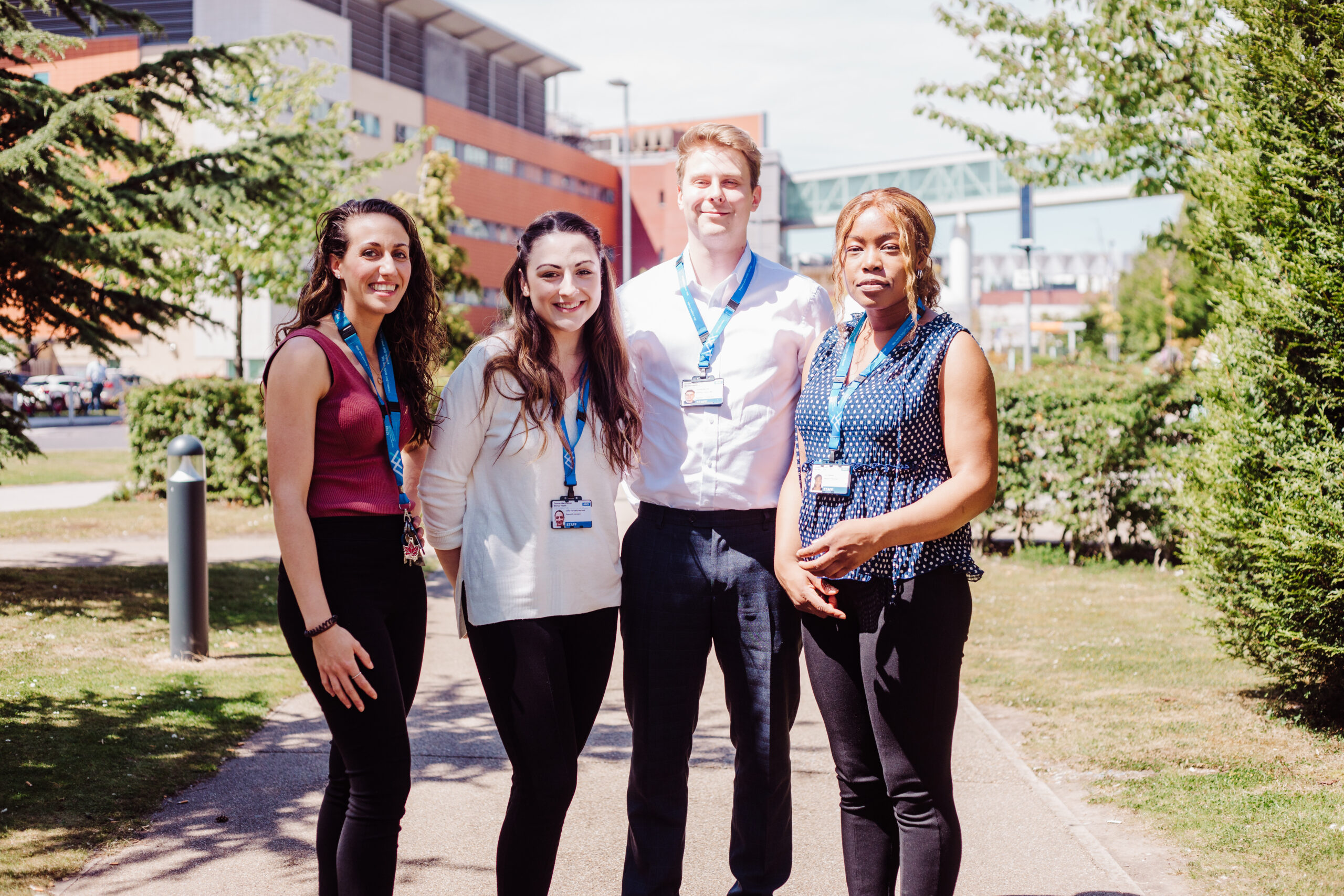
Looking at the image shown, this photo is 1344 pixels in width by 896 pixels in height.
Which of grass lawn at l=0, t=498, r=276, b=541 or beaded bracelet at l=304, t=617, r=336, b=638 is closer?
beaded bracelet at l=304, t=617, r=336, b=638

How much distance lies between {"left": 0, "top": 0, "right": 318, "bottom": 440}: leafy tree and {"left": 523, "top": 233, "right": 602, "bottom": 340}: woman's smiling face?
5.35m

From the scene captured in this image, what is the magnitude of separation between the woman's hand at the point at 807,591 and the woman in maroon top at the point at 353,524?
97 cm

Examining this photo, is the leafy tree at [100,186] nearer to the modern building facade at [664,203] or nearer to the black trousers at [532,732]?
the black trousers at [532,732]

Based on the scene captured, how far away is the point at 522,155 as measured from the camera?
57562mm

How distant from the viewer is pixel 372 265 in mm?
2971

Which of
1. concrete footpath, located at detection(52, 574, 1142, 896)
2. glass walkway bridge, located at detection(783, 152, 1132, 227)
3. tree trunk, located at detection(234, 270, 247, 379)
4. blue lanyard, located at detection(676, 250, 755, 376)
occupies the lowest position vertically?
concrete footpath, located at detection(52, 574, 1142, 896)

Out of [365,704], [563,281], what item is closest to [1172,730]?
[563,281]

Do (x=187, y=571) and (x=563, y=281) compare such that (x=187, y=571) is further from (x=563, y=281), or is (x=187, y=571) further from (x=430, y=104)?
(x=430, y=104)

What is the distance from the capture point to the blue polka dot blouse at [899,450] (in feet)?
9.25

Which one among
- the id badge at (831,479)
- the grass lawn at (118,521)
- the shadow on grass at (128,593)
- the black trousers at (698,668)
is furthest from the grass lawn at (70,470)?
the id badge at (831,479)

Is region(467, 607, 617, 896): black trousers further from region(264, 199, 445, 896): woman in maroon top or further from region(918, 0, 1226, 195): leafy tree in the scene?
region(918, 0, 1226, 195): leafy tree

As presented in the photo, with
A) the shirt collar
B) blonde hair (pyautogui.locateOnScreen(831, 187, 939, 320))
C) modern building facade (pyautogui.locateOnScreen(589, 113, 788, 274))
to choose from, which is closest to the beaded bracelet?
the shirt collar

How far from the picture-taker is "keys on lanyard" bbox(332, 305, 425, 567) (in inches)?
116

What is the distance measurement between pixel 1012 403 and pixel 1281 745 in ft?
18.3
